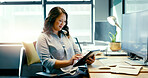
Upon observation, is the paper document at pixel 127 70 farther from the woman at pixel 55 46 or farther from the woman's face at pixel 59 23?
the woman's face at pixel 59 23

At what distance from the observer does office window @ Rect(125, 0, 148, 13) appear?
6.61 feet

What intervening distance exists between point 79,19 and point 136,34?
2.57 meters

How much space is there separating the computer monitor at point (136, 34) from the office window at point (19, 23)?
2.41 meters

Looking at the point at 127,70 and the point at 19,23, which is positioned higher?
the point at 19,23

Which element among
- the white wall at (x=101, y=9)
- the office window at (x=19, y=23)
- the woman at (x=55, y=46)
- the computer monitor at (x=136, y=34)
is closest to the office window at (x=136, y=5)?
the computer monitor at (x=136, y=34)

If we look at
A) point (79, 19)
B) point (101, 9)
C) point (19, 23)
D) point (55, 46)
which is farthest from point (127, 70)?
point (19, 23)

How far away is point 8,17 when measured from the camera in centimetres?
418

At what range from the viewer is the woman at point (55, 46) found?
61.2 inches

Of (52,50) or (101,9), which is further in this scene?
(101,9)

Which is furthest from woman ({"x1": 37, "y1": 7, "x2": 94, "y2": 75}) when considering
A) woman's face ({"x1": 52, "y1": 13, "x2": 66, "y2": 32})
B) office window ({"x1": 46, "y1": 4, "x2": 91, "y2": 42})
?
office window ({"x1": 46, "y1": 4, "x2": 91, "y2": 42})

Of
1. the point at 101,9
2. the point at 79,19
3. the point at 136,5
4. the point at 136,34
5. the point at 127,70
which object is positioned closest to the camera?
the point at 127,70

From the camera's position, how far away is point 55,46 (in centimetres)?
163

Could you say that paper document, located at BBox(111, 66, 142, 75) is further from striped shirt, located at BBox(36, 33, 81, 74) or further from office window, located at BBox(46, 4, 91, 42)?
office window, located at BBox(46, 4, 91, 42)

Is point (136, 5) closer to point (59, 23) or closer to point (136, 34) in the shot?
point (136, 34)
